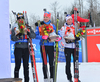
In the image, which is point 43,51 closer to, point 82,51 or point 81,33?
point 81,33

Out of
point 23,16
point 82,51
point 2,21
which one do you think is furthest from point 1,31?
point 82,51

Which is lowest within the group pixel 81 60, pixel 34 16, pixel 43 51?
pixel 81 60

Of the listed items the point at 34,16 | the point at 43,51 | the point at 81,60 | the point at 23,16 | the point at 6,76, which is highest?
the point at 34,16

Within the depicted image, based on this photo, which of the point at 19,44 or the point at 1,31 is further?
the point at 19,44

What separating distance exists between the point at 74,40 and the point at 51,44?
57 cm

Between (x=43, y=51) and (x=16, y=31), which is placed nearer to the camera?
(x=16, y=31)

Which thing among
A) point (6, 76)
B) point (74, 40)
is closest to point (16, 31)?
point (6, 76)

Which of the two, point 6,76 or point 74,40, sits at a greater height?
point 74,40

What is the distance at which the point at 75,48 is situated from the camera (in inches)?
164

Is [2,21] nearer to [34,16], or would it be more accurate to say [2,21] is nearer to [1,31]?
[1,31]

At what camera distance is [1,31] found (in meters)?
3.00

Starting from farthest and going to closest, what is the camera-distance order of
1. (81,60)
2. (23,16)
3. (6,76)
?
1. (81,60)
2. (23,16)
3. (6,76)

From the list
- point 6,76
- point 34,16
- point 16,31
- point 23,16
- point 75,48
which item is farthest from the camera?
point 34,16

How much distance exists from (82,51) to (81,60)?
0.46 meters
